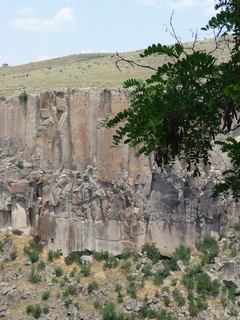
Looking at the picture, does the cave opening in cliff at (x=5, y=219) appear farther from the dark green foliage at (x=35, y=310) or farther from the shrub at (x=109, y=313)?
the shrub at (x=109, y=313)

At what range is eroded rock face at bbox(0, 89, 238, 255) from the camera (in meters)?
22.5

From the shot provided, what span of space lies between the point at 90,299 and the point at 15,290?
3283 mm

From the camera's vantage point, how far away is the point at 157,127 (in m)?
5.04

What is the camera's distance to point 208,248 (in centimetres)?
2200

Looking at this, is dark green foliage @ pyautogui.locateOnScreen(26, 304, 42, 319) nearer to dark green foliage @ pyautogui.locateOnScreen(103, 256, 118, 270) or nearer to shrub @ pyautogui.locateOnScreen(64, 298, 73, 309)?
shrub @ pyautogui.locateOnScreen(64, 298, 73, 309)

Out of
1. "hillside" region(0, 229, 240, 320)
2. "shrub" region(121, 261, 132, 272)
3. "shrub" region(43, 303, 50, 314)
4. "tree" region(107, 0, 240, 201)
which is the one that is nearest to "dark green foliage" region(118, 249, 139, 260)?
"hillside" region(0, 229, 240, 320)

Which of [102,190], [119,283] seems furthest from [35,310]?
[102,190]

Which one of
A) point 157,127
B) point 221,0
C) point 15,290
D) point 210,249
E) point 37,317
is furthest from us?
point 210,249

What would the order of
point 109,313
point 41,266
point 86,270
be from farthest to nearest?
point 41,266
point 86,270
point 109,313

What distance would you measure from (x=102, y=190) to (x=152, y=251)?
3620 millimetres

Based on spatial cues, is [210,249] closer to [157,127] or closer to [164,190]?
[164,190]

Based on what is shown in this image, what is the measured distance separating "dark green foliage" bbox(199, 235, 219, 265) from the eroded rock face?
0.38 m

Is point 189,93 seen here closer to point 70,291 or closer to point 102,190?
point 70,291

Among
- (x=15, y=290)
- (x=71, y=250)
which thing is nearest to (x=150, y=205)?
(x=71, y=250)
